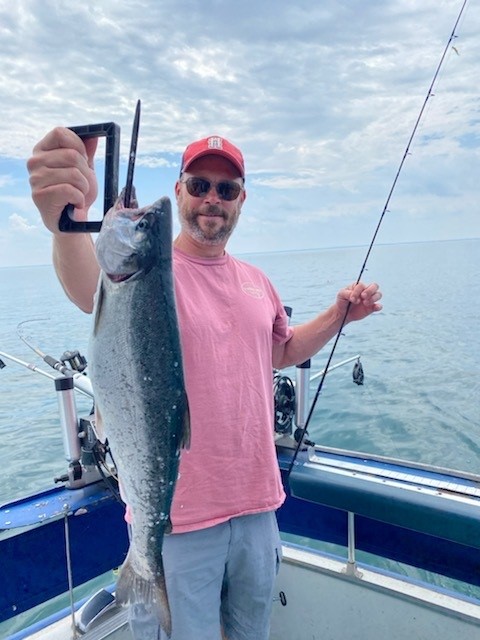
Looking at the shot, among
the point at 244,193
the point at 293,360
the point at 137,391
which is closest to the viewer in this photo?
the point at 137,391

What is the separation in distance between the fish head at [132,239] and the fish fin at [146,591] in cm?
102

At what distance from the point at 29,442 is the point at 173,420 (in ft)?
28.3

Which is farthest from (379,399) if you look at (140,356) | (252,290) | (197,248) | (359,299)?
(140,356)

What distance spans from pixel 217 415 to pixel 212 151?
3.80 feet

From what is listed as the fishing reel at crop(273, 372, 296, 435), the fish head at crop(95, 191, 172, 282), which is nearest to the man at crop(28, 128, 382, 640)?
the fish head at crop(95, 191, 172, 282)

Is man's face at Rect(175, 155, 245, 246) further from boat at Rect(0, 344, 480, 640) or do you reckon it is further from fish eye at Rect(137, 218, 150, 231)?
boat at Rect(0, 344, 480, 640)

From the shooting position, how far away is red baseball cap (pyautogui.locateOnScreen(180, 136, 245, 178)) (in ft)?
7.02

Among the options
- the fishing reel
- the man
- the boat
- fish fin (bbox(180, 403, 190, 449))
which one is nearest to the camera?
fish fin (bbox(180, 403, 190, 449))

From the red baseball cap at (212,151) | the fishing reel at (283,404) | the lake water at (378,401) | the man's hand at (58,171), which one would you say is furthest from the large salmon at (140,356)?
the fishing reel at (283,404)

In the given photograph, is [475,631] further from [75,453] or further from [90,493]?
[75,453]

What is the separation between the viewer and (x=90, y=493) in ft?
10.2

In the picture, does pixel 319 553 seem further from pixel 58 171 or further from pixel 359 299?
pixel 58 171

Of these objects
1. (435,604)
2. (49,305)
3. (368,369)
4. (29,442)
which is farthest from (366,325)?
(49,305)

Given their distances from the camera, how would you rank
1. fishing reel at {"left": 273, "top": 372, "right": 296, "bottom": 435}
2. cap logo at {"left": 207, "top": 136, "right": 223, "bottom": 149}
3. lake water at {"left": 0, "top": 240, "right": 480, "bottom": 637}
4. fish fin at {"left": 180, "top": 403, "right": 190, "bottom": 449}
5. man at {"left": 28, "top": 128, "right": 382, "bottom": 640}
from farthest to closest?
lake water at {"left": 0, "top": 240, "right": 480, "bottom": 637} < fishing reel at {"left": 273, "top": 372, "right": 296, "bottom": 435} < cap logo at {"left": 207, "top": 136, "right": 223, "bottom": 149} < man at {"left": 28, "top": 128, "right": 382, "bottom": 640} < fish fin at {"left": 180, "top": 403, "right": 190, "bottom": 449}
